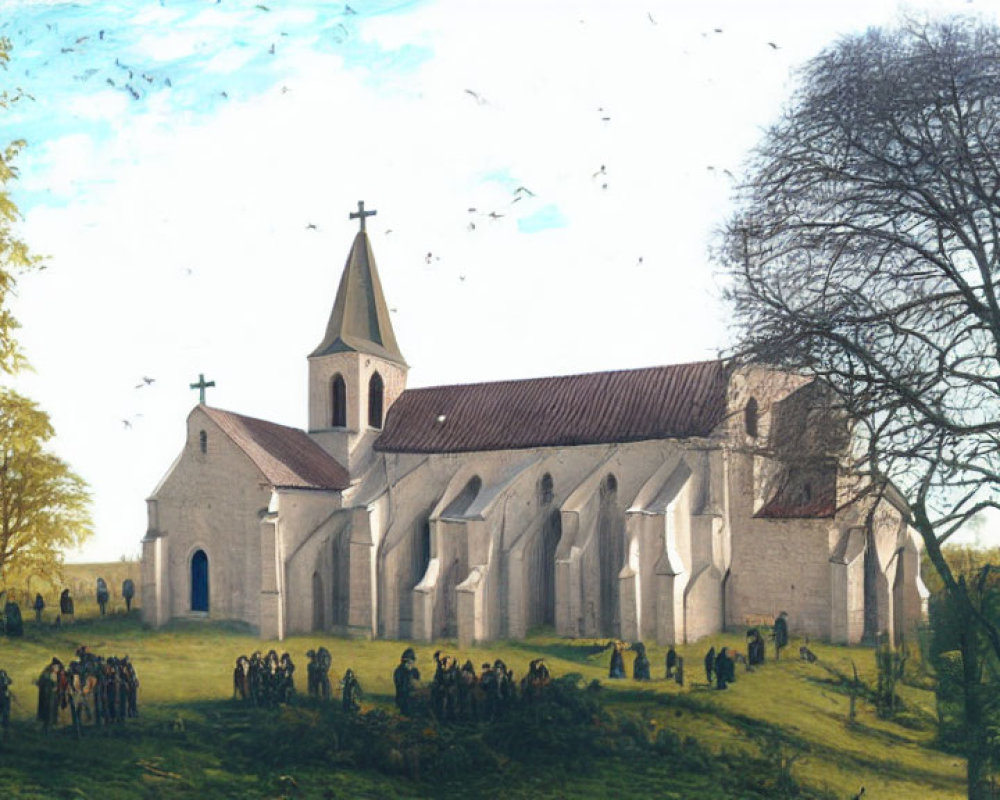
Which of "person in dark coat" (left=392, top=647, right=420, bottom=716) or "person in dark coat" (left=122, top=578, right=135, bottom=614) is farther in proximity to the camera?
"person in dark coat" (left=122, top=578, right=135, bottom=614)

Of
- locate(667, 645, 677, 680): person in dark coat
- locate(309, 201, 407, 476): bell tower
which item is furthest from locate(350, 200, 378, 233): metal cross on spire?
Answer: locate(667, 645, 677, 680): person in dark coat

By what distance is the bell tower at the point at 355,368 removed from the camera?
134ft

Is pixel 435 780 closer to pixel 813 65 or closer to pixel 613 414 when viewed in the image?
pixel 813 65

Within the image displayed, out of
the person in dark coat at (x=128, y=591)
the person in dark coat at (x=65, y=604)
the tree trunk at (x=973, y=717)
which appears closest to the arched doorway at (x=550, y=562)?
the person in dark coat at (x=128, y=591)

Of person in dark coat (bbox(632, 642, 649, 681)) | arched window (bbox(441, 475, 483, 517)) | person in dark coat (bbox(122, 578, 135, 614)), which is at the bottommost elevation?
person in dark coat (bbox(632, 642, 649, 681))

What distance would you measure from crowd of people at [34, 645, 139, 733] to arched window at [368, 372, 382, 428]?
736 inches

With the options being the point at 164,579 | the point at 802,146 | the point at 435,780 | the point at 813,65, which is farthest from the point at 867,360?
the point at 164,579

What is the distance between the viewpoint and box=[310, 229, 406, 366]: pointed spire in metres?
41.8

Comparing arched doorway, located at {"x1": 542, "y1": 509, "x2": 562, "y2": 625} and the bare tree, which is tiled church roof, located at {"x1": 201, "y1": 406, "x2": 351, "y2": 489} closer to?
arched doorway, located at {"x1": 542, "y1": 509, "x2": 562, "y2": 625}

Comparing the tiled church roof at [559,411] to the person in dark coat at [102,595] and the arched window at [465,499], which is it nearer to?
the arched window at [465,499]

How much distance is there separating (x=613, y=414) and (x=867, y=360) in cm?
1701

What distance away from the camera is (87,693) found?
22250mm

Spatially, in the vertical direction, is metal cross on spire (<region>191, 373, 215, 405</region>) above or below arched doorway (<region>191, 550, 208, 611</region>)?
above

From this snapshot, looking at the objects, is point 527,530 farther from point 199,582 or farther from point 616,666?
point 199,582
